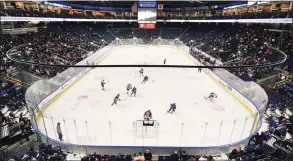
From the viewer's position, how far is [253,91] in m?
8.16

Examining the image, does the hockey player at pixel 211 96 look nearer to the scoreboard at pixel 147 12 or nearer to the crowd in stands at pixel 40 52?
the crowd in stands at pixel 40 52

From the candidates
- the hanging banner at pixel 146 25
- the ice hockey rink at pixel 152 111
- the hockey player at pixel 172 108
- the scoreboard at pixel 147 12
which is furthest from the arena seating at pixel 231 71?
the scoreboard at pixel 147 12

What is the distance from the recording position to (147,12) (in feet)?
96.2

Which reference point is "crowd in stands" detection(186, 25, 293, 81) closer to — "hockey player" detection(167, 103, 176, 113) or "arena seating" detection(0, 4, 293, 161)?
"arena seating" detection(0, 4, 293, 161)

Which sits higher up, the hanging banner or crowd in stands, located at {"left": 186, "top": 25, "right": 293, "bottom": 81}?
the hanging banner

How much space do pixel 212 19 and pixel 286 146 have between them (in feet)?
80.0

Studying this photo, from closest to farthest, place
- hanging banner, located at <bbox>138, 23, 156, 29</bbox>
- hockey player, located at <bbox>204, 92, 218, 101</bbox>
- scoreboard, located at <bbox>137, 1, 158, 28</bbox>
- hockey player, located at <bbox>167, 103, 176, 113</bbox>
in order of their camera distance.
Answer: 1. hockey player, located at <bbox>167, 103, 176, 113</bbox>
2. hockey player, located at <bbox>204, 92, 218, 101</bbox>
3. scoreboard, located at <bbox>137, 1, 158, 28</bbox>
4. hanging banner, located at <bbox>138, 23, 156, 29</bbox>

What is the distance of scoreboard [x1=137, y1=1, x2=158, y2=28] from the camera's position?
1128 inches

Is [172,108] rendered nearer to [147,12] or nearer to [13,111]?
[13,111]

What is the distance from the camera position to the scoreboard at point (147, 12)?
2864cm

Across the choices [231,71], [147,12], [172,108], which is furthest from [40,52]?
[147,12]

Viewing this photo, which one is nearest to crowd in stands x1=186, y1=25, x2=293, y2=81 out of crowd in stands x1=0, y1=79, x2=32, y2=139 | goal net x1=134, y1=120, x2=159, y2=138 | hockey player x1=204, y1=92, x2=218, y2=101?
hockey player x1=204, y1=92, x2=218, y2=101

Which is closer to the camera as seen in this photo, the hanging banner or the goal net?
the goal net

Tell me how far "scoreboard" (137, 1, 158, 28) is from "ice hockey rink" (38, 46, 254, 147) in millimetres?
17270
